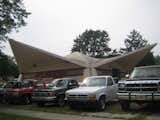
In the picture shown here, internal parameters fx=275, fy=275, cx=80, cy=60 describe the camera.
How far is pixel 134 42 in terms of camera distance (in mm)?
96688

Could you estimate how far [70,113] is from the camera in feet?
44.8

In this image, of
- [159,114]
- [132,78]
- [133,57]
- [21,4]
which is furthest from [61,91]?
[133,57]

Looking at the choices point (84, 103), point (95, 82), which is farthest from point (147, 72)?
point (84, 103)

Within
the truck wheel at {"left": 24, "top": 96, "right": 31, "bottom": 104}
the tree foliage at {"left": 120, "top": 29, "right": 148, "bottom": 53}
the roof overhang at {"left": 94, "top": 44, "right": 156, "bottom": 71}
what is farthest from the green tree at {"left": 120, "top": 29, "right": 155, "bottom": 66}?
the truck wheel at {"left": 24, "top": 96, "right": 31, "bottom": 104}

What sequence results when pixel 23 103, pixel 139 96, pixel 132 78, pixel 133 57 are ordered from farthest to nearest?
A: pixel 133 57, pixel 23 103, pixel 132 78, pixel 139 96

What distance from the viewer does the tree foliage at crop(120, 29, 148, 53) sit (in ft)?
314

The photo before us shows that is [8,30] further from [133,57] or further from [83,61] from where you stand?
[133,57]

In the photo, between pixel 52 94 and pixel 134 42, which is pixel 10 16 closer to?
pixel 52 94

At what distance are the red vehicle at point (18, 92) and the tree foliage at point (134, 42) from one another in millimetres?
77373

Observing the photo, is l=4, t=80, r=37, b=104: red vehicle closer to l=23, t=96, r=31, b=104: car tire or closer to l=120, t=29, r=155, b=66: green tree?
l=23, t=96, r=31, b=104: car tire

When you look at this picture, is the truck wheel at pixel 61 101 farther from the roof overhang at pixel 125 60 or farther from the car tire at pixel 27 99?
Result: the roof overhang at pixel 125 60

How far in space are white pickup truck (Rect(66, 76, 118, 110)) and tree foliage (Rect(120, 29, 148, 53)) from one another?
8034 cm

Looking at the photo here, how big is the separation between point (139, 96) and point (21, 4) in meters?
18.1

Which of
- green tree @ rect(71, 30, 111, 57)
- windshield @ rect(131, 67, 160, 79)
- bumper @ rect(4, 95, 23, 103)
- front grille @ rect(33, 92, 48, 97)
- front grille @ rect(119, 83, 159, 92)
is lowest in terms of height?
bumper @ rect(4, 95, 23, 103)
